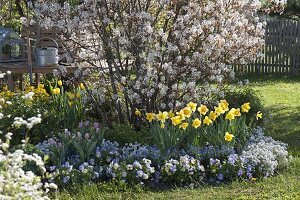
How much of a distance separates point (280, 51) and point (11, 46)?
23.6 feet

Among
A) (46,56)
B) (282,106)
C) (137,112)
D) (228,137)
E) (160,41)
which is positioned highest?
(160,41)

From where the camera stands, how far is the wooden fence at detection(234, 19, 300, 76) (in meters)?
13.2

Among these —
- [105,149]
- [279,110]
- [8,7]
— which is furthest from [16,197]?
[8,7]

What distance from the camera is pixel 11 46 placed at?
848 centimetres

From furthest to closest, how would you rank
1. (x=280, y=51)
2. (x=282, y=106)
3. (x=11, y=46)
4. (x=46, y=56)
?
(x=280, y=51) → (x=282, y=106) → (x=11, y=46) → (x=46, y=56)

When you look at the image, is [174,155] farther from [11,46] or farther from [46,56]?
[11,46]

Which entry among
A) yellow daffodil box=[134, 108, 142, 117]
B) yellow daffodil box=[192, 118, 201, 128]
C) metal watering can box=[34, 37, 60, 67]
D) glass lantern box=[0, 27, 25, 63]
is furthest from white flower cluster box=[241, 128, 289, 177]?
glass lantern box=[0, 27, 25, 63]

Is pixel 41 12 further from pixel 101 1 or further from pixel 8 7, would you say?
pixel 8 7

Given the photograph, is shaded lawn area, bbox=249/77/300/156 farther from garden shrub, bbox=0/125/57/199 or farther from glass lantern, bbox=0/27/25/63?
garden shrub, bbox=0/125/57/199

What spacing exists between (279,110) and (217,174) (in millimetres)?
3948

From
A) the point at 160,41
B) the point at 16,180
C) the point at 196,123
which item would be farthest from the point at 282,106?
the point at 16,180

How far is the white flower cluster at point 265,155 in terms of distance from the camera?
17.3 feet

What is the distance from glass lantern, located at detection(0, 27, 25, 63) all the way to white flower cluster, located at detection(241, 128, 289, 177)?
13.0 feet

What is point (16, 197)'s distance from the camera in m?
3.12
